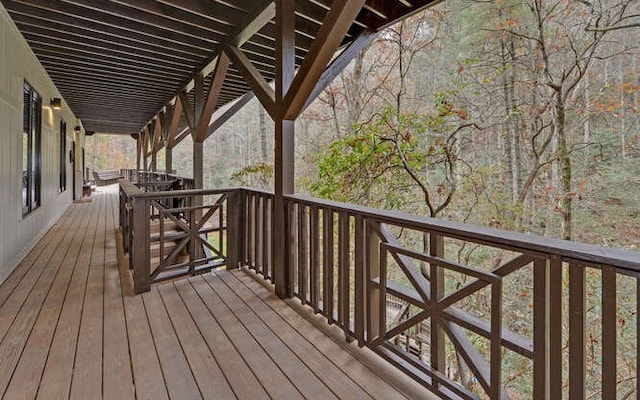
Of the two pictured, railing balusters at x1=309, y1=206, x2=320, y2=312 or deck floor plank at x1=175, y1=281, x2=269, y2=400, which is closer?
deck floor plank at x1=175, y1=281, x2=269, y2=400

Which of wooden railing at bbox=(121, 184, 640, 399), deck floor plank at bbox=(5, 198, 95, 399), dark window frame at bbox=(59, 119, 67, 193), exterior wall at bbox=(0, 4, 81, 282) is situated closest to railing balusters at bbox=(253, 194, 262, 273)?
wooden railing at bbox=(121, 184, 640, 399)

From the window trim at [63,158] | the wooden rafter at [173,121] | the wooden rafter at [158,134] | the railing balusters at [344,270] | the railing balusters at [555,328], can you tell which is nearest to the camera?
the railing balusters at [555,328]

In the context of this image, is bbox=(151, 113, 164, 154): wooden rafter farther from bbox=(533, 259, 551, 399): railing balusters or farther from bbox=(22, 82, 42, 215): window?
bbox=(533, 259, 551, 399): railing balusters

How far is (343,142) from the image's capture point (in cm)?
587

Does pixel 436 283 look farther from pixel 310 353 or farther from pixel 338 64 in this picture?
pixel 338 64

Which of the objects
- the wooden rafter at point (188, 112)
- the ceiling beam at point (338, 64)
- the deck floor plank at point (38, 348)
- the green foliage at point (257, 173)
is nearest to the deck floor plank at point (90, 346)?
the deck floor plank at point (38, 348)

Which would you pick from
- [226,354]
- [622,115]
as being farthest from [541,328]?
[622,115]

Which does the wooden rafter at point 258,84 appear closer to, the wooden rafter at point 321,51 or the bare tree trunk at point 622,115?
the wooden rafter at point 321,51

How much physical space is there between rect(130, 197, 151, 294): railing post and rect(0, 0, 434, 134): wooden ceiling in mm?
1955

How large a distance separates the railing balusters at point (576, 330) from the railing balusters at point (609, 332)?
0.20 feet

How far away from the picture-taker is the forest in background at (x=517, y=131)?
5363mm

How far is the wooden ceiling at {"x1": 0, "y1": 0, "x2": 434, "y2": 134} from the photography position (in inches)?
134

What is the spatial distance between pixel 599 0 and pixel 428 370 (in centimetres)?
623

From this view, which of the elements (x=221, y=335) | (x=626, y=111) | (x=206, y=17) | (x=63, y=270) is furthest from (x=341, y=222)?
(x=626, y=111)
